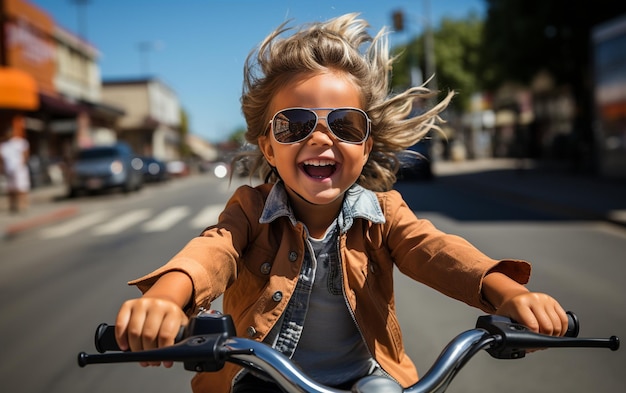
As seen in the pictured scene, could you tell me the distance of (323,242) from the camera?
6.41 ft

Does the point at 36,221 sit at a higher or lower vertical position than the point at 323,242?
lower

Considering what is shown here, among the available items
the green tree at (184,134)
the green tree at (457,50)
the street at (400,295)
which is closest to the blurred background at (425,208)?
the street at (400,295)

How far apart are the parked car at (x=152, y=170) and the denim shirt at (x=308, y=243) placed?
29.3 meters

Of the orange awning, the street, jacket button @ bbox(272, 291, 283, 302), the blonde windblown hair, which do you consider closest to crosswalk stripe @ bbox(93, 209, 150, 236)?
the street

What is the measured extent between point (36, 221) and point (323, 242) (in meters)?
13.6

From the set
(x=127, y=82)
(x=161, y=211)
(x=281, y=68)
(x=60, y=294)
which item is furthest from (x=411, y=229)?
(x=127, y=82)

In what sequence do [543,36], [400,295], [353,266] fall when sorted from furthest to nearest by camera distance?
[543,36], [400,295], [353,266]

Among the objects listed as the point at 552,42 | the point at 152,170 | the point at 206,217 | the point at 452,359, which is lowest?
the point at 206,217

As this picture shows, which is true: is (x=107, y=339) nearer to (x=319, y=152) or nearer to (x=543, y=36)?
(x=319, y=152)

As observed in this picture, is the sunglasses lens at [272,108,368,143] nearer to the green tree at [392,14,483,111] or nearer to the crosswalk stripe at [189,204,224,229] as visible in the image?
the crosswalk stripe at [189,204,224,229]

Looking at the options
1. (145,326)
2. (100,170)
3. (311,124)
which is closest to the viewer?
(145,326)

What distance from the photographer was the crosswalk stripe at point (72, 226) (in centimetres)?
1233

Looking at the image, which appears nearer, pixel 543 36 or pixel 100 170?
pixel 100 170

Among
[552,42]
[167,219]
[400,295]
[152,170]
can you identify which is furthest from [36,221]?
[552,42]
